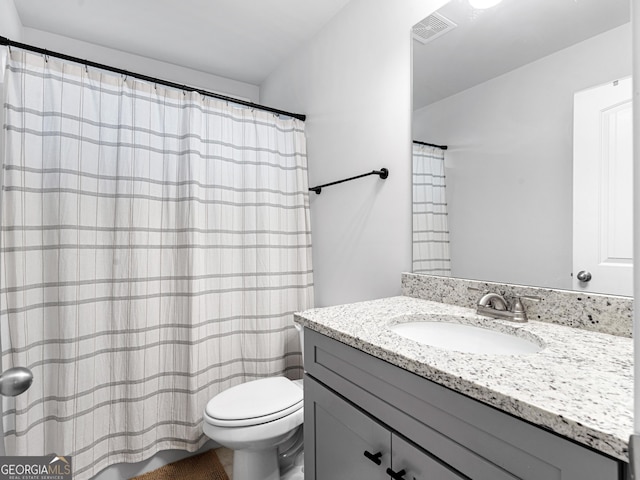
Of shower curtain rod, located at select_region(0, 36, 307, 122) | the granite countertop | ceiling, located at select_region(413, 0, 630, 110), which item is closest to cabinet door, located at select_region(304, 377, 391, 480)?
the granite countertop

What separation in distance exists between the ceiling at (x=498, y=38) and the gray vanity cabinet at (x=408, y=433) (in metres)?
1.08

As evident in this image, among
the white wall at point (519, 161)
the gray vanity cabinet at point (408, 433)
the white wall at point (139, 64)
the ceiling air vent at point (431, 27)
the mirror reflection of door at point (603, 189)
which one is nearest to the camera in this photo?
the gray vanity cabinet at point (408, 433)

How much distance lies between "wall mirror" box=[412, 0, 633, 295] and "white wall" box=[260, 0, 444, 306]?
89 mm

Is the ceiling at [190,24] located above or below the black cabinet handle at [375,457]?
above

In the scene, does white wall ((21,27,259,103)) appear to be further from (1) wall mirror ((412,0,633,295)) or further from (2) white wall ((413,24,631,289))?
(2) white wall ((413,24,631,289))

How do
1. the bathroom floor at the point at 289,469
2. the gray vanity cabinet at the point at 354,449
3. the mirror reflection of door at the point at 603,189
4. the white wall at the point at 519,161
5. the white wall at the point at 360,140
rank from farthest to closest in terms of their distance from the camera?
the bathroom floor at the point at 289,469
the white wall at the point at 360,140
the white wall at the point at 519,161
the mirror reflection of door at the point at 603,189
the gray vanity cabinet at the point at 354,449

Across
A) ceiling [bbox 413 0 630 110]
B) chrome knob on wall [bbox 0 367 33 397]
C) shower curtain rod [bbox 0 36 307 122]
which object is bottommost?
chrome knob on wall [bbox 0 367 33 397]

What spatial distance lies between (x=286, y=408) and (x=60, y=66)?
185cm

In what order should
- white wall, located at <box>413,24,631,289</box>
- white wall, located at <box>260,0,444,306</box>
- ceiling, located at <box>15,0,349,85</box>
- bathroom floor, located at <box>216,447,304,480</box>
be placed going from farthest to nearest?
1. ceiling, located at <box>15,0,349,85</box>
2. bathroom floor, located at <box>216,447,304,480</box>
3. white wall, located at <box>260,0,444,306</box>
4. white wall, located at <box>413,24,631,289</box>

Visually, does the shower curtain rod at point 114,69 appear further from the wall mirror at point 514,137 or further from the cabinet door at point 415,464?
the cabinet door at point 415,464

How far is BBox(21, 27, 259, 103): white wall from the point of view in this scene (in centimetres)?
196

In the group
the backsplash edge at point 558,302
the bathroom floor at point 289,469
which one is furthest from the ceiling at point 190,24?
the bathroom floor at point 289,469

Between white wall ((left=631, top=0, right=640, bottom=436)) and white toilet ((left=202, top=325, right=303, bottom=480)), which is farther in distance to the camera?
white toilet ((left=202, top=325, right=303, bottom=480))

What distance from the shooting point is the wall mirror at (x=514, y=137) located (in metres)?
0.92
